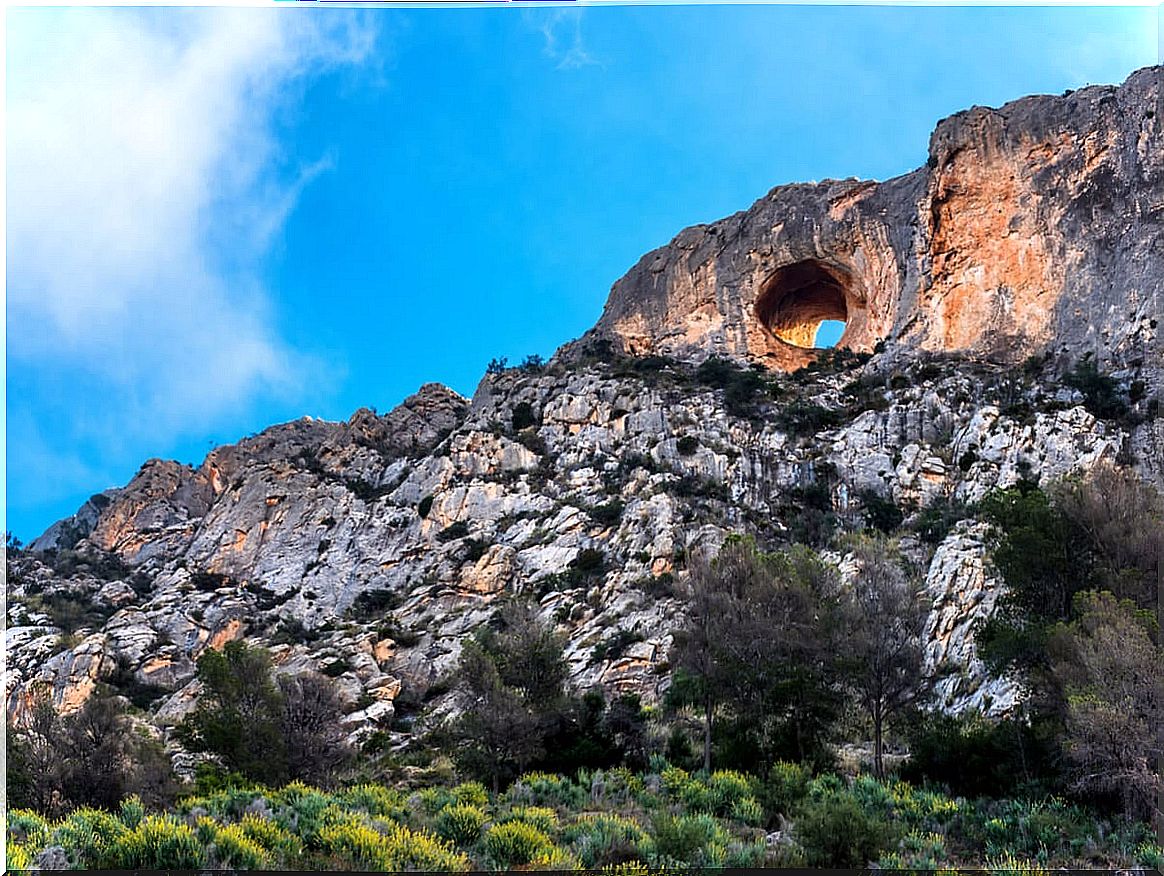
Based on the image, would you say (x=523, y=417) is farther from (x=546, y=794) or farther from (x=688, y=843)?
(x=688, y=843)

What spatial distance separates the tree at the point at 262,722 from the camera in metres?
16.0

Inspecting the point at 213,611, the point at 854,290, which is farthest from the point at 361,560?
the point at 854,290

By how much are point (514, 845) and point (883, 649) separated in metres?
9.80

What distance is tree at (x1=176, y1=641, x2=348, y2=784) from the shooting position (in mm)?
15977

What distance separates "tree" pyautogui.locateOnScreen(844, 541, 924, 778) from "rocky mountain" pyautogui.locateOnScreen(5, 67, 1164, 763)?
2.79 m

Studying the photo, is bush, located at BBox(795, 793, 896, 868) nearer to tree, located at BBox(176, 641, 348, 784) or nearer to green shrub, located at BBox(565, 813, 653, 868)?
green shrub, located at BBox(565, 813, 653, 868)

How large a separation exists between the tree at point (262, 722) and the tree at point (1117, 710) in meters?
13.4

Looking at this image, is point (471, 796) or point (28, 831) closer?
point (28, 831)

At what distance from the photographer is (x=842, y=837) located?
295 inches

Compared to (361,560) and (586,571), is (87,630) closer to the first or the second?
(361,560)

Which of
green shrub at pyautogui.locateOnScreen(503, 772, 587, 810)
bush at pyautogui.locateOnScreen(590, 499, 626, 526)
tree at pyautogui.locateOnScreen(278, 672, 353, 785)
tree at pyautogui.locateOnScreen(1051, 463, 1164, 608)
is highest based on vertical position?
bush at pyautogui.locateOnScreen(590, 499, 626, 526)

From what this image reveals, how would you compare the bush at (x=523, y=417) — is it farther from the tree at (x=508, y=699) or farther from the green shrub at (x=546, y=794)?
the green shrub at (x=546, y=794)

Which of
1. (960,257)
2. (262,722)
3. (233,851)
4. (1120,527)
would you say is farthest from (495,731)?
(960,257)

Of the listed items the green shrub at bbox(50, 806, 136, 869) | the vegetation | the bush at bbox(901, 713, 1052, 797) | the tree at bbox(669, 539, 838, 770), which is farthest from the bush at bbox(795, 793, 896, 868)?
the tree at bbox(669, 539, 838, 770)
